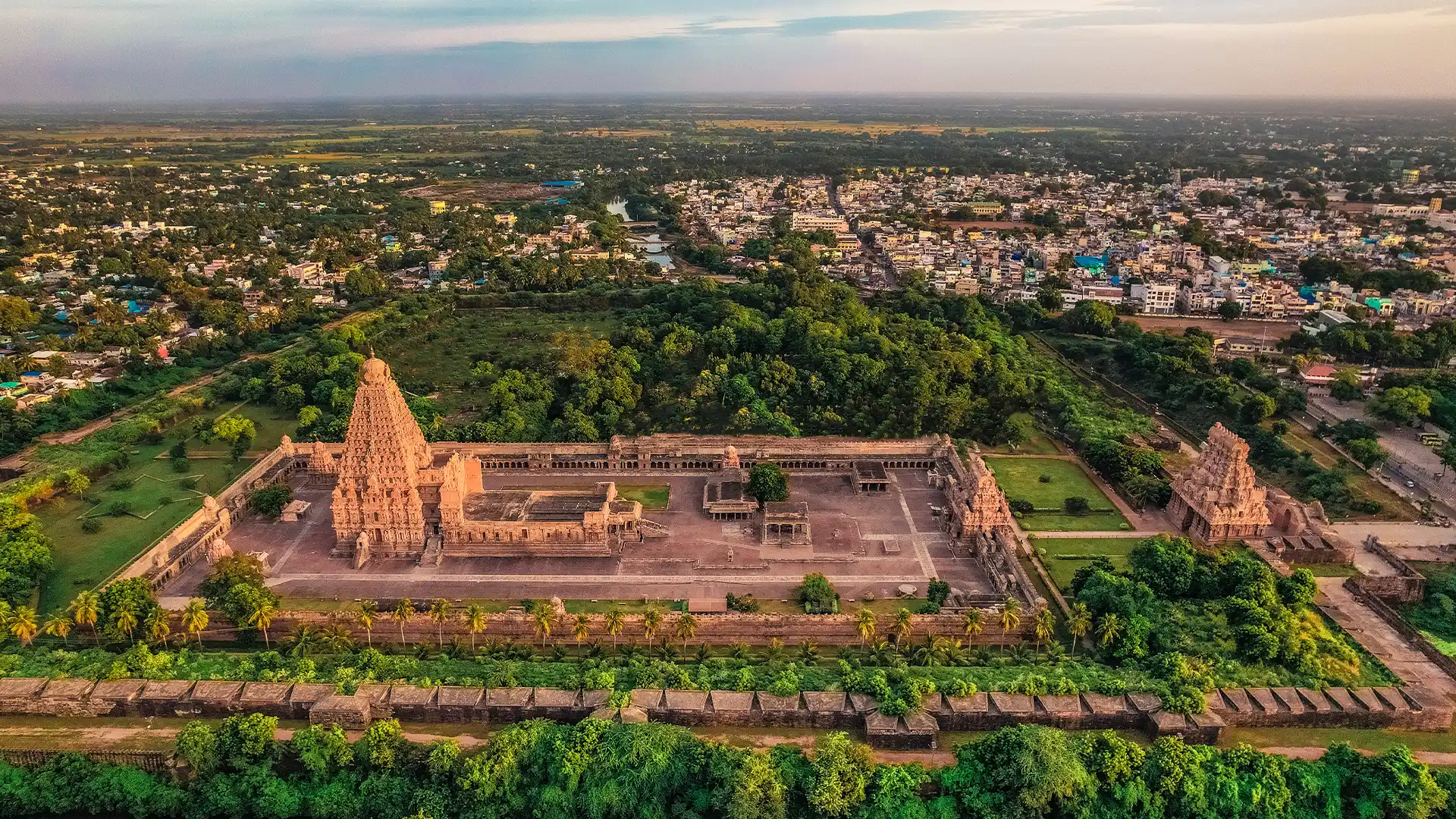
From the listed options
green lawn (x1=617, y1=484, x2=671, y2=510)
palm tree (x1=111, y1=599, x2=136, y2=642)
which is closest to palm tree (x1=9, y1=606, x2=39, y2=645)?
palm tree (x1=111, y1=599, x2=136, y2=642)

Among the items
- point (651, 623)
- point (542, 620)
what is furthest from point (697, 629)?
point (542, 620)

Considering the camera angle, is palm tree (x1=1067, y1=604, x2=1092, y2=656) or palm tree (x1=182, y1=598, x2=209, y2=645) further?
palm tree (x1=182, y1=598, x2=209, y2=645)

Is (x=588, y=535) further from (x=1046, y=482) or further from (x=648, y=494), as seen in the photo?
(x=1046, y=482)

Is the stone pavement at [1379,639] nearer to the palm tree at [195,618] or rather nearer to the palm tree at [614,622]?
the palm tree at [614,622]

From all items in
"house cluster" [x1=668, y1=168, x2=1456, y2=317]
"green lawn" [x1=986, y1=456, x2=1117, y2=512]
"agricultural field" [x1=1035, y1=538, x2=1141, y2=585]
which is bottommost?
"agricultural field" [x1=1035, y1=538, x2=1141, y2=585]

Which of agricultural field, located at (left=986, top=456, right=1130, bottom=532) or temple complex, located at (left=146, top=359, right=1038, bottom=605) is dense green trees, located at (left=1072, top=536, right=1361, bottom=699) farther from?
agricultural field, located at (left=986, top=456, right=1130, bottom=532)
